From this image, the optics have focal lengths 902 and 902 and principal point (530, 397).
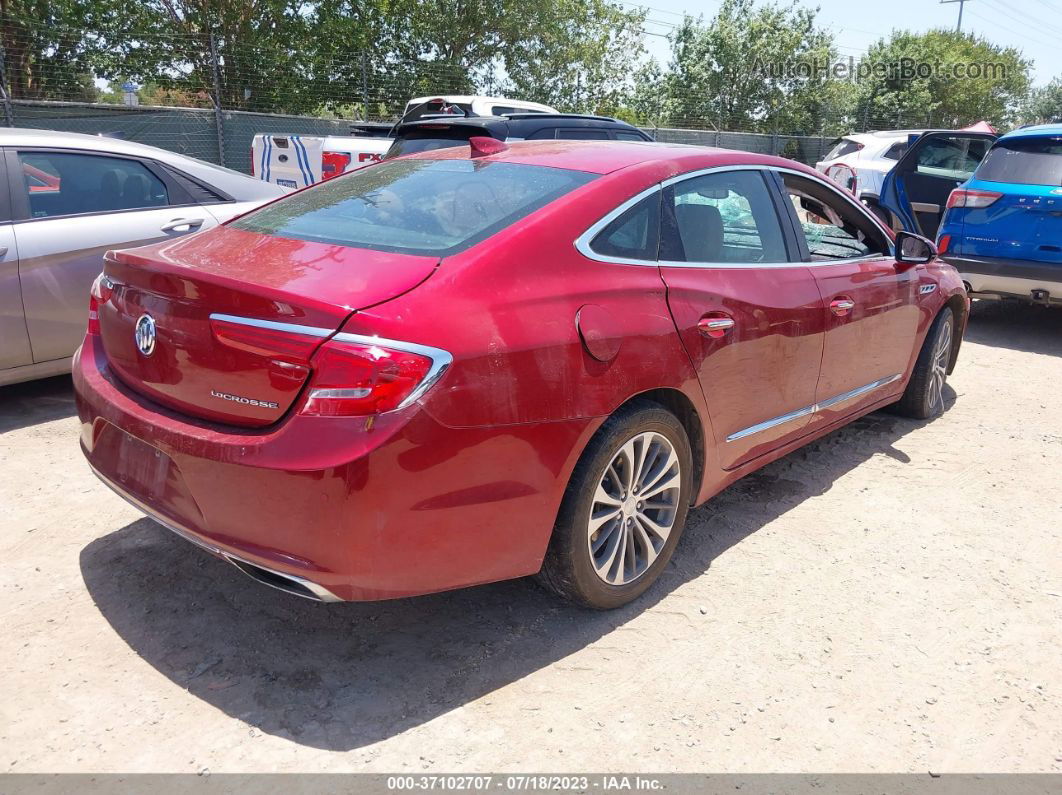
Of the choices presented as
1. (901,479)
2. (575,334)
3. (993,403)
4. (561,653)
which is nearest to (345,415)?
(575,334)

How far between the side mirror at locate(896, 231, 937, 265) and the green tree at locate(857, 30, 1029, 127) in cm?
3274

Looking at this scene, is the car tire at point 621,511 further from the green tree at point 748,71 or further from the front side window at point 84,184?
the green tree at point 748,71

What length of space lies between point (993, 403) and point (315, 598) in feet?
17.0

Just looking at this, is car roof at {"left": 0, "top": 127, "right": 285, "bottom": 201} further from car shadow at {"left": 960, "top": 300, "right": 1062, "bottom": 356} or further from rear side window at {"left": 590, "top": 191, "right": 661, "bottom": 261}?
car shadow at {"left": 960, "top": 300, "right": 1062, "bottom": 356}

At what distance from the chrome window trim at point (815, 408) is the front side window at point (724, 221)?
0.68 m

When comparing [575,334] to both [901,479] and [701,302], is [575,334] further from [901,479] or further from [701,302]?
[901,479]

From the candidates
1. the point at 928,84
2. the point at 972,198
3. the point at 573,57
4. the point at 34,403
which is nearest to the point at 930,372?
the point at 972,198

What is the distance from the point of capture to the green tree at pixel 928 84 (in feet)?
118

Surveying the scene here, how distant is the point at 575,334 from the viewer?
9.24 feet

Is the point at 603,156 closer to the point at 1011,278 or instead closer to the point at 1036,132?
the point at 1011,278

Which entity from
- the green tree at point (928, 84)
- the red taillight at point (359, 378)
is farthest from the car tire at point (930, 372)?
the green tree at point (928, 84)

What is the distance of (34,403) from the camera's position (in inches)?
208

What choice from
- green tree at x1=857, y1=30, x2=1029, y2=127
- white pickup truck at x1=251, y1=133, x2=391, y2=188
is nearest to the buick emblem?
white pickup truck at x1=251, y1=133, x2=391, y2=188

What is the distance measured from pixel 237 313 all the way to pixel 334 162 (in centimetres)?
747
